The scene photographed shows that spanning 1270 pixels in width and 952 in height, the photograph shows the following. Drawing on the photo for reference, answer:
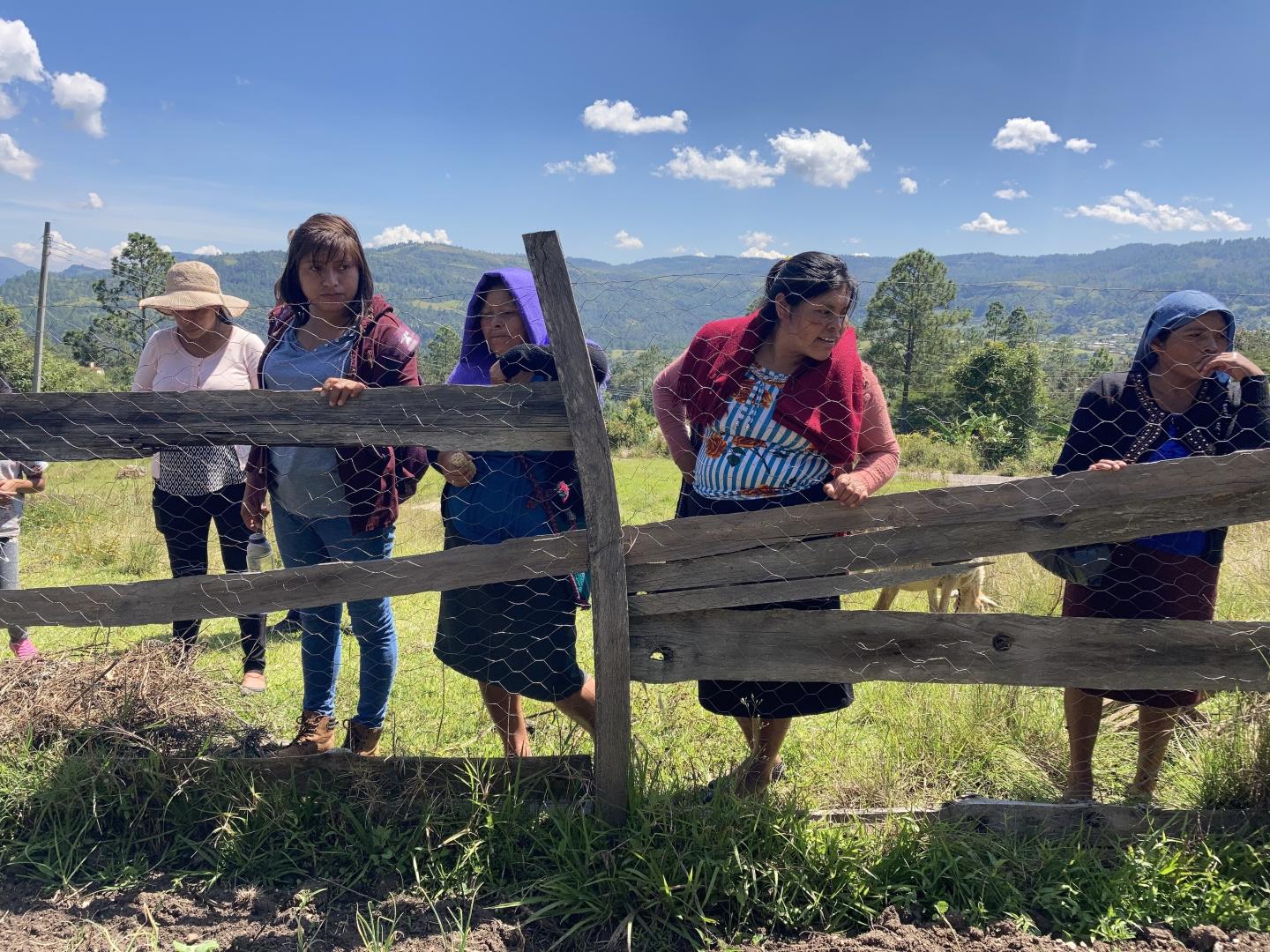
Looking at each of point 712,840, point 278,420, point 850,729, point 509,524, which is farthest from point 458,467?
point 850,729

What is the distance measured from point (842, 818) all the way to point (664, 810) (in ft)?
2.15

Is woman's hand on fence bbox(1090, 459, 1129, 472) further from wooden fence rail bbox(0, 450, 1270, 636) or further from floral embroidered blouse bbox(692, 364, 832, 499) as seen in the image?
floral embroidered blouse bbox(692, 364, 832, 499)

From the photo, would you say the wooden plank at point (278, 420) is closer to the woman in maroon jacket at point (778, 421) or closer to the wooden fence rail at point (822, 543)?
the wooden fence rail at point (822, 543)

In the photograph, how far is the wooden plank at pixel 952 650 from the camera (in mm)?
2396

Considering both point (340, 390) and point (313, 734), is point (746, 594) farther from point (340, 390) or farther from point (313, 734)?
point (313, 734)

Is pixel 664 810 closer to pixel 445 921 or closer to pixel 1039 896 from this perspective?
pixel 445 921

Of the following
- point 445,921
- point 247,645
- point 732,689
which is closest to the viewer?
point 445,921

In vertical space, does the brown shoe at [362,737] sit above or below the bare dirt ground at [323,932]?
above

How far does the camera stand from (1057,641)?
7.96ft

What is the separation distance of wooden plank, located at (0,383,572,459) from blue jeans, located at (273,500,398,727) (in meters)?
0.56

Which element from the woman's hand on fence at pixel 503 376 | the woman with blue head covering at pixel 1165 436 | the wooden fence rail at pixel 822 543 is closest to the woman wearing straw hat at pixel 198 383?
the wooden fence rail at pixel 822 543

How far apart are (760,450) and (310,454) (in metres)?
1.66

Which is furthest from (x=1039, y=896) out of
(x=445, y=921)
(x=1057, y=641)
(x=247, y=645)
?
(x=247, y=645)

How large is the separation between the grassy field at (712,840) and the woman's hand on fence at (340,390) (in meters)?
1.31
